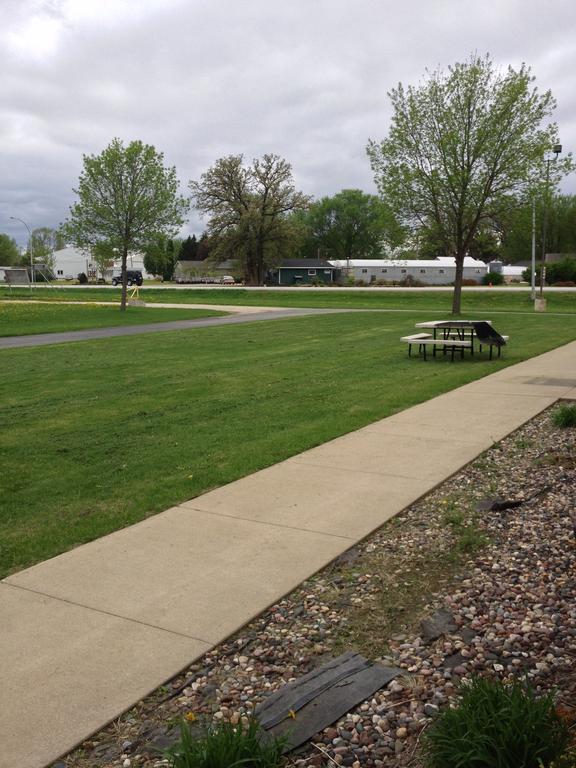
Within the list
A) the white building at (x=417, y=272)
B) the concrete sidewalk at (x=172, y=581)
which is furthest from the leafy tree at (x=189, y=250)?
the concrete sidewalk at (x=172, y=581)

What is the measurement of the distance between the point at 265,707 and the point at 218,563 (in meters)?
1.60

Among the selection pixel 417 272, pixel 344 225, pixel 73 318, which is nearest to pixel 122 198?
pixel 73 318

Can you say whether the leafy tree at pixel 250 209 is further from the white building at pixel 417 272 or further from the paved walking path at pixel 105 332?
the paved walking path at pixel 105 332

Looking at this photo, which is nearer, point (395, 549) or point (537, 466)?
point (395, 549)

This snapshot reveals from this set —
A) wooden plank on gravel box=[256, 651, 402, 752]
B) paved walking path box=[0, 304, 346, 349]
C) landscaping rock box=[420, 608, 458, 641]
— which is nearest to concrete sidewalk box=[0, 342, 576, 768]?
wooden plank on gravel box=[256, 651, 402, 752]

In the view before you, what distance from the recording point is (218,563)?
4.76 metres

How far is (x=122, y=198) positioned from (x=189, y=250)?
10333 centimetres

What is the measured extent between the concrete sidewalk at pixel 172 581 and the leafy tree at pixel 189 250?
435 feet

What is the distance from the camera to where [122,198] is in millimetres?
35594

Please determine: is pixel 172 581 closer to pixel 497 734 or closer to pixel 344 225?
pixel 497 734

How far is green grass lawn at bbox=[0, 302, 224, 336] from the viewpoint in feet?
84.3

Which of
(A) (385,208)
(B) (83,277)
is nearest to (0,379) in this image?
(A) (385,208)

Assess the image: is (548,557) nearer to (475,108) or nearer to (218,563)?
(218,563)

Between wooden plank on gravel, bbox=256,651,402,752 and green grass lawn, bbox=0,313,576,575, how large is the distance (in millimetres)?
2252
